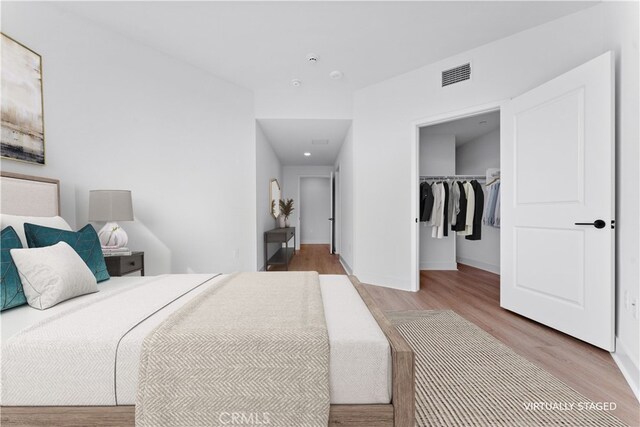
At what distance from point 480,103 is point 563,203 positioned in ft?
4.27

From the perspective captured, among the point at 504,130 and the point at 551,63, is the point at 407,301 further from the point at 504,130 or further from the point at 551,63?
the point at 551,63

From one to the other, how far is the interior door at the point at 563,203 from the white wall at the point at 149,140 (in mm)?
2967

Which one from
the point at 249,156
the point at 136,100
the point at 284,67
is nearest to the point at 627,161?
the point at 284,67

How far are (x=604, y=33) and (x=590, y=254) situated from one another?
1684 millimetres

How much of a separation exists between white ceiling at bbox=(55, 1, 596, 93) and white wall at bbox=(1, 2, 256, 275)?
28 centimetres

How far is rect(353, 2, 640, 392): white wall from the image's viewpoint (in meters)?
1.70

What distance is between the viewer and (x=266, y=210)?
15.0 ft

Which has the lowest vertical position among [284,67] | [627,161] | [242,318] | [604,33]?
[242,318]

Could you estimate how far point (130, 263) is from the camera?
7.25 ft

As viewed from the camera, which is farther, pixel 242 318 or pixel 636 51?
pixel 636 51

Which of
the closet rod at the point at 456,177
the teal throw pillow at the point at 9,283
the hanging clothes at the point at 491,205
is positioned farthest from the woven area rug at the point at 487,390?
the closet rod at the point at 456,177

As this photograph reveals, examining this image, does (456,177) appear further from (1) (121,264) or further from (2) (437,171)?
(1) (121,264)

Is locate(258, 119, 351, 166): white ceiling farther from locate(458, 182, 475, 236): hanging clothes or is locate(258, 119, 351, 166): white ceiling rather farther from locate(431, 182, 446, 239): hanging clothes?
locate(458, 182, 475, 236): hanging clothes

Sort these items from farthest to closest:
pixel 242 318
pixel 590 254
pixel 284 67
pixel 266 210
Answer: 1. pixel 266 210
2. pixel 284 67
3. pixel 590 254
4. pixel 242 318
